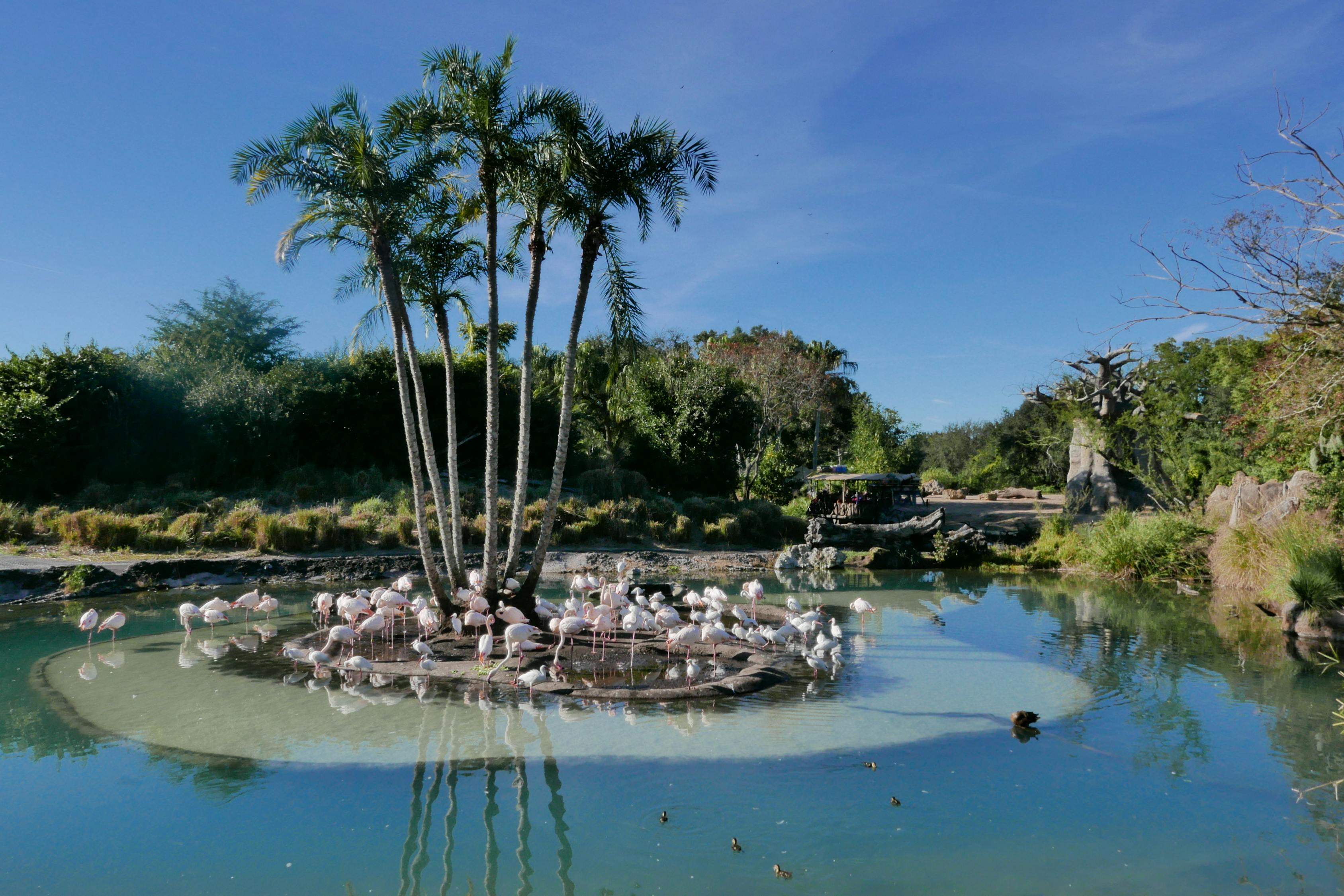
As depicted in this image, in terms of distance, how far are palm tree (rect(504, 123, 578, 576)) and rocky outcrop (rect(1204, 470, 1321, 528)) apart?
1248cm

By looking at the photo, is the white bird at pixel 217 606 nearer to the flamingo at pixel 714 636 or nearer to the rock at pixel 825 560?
the flamingo at pixel 714 636

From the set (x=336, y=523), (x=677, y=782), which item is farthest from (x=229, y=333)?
(x=677, y=782)

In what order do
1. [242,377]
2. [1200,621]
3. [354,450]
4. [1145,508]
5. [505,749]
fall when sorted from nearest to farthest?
[505,749]
[1200,621]
[1145,508]
[242,377]
[354,450]

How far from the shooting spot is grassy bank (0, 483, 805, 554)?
658 inches

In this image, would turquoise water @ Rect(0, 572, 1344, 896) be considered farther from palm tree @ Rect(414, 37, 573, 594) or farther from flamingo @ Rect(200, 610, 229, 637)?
palm tree @ Rect(414, 37, 573, 594)

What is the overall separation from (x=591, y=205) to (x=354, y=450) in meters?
18.2

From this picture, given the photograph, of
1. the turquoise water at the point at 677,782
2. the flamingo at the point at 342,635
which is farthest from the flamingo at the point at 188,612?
the flamingo at the point at 342,635

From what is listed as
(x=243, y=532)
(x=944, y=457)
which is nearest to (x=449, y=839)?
(x=243, y=532)

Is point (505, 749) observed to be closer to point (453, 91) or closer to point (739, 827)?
point (739, 827)

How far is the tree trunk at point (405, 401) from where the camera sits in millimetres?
9492

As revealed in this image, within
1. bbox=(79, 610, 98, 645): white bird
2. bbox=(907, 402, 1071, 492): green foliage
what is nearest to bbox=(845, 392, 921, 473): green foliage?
bbox=(907, 402, 1071, 492): green foliage

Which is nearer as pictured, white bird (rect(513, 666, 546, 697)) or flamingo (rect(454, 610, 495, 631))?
white bird (rect(513, 666, 546, 697))

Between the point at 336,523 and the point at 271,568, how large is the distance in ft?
6.68

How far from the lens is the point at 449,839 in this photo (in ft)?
15.7
